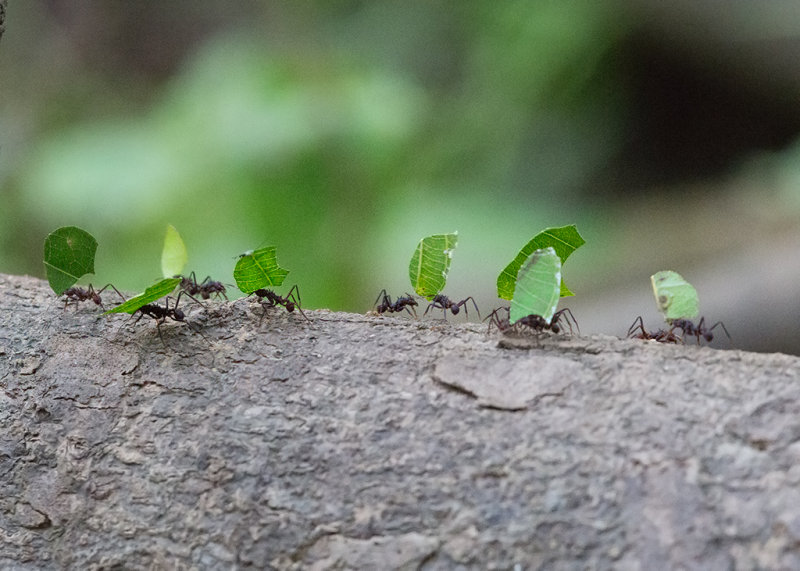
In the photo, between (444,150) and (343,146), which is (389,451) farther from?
(444,150)

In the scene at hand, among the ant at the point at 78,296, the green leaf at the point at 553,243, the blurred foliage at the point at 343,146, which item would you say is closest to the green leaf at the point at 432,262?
the green leaf at the point at 553,243

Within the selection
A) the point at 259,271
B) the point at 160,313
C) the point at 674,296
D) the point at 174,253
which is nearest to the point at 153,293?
the point at 160,313

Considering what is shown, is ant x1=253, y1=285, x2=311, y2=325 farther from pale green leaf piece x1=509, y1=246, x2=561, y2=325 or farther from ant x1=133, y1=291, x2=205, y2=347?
pale green leaf piece x1=509, y1=246, x2=561, y2=325

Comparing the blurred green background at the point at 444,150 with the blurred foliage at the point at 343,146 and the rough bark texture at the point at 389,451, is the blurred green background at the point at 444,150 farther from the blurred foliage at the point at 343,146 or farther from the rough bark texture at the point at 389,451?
the rough bark texture at the point at 389,451

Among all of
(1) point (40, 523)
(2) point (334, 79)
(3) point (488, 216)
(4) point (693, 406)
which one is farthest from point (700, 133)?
(1) point (40, 523)

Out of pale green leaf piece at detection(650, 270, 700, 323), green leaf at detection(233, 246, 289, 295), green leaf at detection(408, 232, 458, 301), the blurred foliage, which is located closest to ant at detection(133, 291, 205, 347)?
green leaf at detection(233, 246, 289, 295)

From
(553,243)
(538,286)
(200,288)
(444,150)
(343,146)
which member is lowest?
(538,286)
